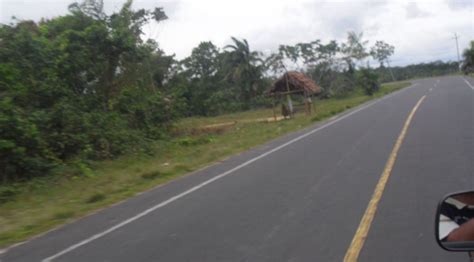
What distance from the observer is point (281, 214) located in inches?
275

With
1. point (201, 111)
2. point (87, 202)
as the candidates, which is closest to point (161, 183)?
point (87, 202)

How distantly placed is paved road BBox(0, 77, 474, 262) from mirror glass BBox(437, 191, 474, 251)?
7.93 ft

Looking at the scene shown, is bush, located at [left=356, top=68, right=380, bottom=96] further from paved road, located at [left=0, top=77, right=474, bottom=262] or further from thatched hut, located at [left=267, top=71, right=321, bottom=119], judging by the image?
paved road, located at [left=0, top=77, right=474, bottom=262]

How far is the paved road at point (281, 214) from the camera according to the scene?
5.48 metres

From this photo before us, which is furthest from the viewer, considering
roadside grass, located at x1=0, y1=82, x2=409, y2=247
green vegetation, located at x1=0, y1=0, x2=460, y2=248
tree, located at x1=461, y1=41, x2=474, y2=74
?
tree, located at x1=461, y1=41, x2=474, y2=74

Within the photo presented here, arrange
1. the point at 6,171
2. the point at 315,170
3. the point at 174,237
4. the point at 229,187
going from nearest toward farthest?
the point at 174,237
the point at 229,187
the point at 315,170
the point at 6,171

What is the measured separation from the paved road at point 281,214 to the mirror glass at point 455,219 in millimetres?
2417

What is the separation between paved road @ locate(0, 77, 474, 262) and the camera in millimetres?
5477

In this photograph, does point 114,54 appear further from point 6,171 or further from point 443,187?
point 443,187

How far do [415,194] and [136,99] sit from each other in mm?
15110

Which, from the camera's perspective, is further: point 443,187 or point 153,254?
point 443,187

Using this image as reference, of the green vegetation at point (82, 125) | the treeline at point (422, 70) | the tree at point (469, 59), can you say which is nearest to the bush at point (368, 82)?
the green vegetation at point (82, 125)

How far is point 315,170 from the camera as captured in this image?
10.3m

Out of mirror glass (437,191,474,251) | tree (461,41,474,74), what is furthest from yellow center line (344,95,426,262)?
tree (461,41,474,74)
